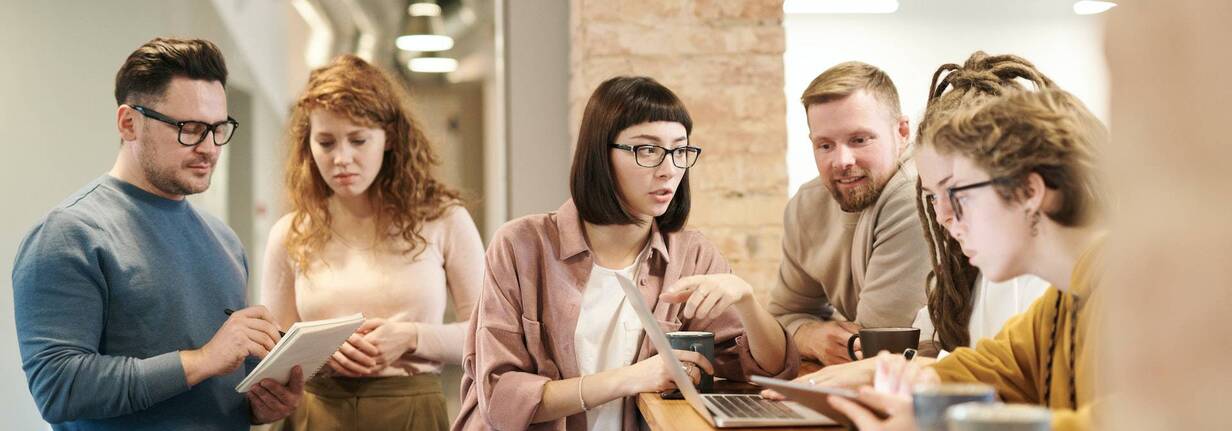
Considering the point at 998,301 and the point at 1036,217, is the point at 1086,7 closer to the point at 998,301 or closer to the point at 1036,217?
the point at 998,301

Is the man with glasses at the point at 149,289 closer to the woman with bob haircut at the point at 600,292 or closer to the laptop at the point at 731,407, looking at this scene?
the woman with bob haircut at the point at 600,292

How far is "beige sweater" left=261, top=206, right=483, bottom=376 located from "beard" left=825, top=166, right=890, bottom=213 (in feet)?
3.27

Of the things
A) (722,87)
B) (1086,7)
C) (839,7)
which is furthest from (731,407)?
(1086,7)

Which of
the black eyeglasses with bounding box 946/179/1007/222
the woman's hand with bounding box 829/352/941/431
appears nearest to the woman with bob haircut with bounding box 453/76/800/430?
the woman's hand with bounding box 829/352/941/431

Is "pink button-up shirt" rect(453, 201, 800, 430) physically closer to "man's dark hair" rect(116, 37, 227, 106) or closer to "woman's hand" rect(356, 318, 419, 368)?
"woman's hand" rect(356, 318, 419, 368)

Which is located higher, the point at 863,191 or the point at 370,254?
the point at 863,191

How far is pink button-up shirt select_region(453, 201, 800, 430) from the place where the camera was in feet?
6.98

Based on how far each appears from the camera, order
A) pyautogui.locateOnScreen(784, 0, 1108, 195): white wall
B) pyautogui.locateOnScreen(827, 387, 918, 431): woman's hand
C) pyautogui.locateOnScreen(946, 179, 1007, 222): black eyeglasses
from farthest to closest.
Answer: pyautogui.locateOnScreen(784, 0, 1108, 195): white wall
pyautogui.locateOnScreen(946, 179, 1007, 222): black eyeglasses
pyautogui.locateOnScreen(827, 387, 918, 431): woman's hand

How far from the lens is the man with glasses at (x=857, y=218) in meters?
2.42

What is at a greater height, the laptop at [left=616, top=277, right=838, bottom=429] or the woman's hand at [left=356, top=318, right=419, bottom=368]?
the laptop at [left=616, top=277, right=838, bottom=429]

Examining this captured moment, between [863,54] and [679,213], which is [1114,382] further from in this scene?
[863,54]

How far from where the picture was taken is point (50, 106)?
374cm

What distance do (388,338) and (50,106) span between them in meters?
1.88

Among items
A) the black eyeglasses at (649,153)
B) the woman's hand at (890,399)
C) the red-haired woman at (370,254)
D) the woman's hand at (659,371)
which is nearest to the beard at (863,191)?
the black eyeglasses at (649,153)
